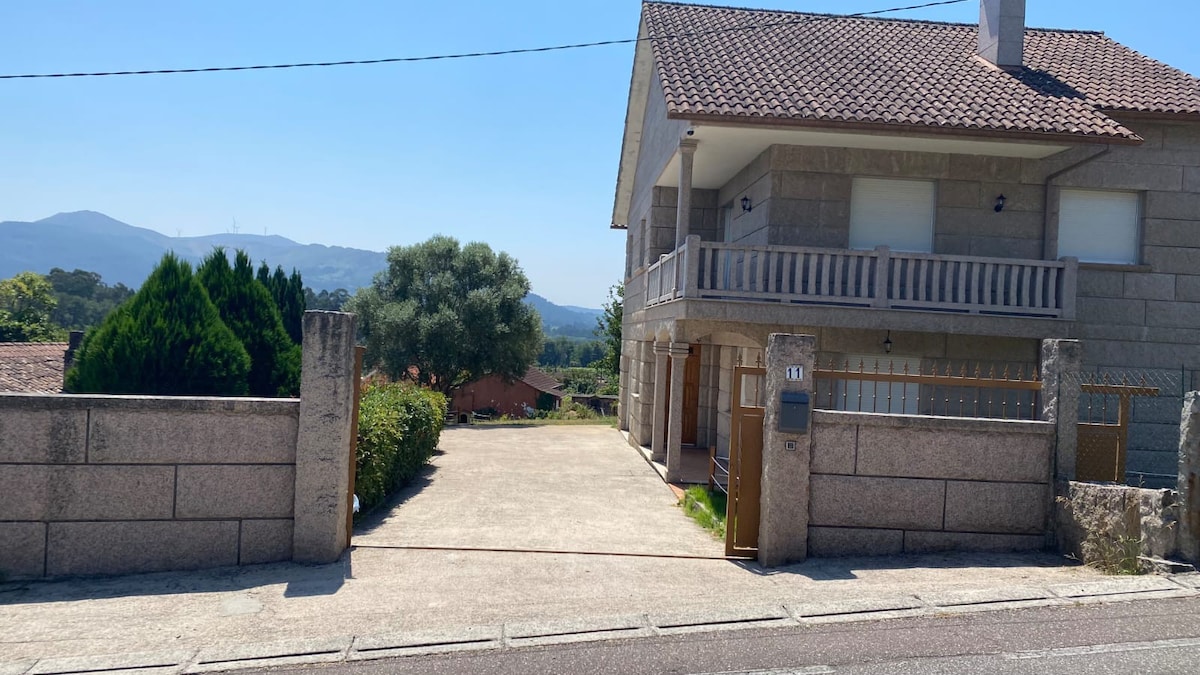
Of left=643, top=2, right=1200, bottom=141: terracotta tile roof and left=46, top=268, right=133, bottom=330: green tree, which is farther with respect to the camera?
left=46, top=268, right=133, bottom=330: green tree

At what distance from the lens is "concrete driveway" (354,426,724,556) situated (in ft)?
27.6

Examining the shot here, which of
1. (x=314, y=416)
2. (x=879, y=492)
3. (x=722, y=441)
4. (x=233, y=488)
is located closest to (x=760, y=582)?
(x=879, y=492)

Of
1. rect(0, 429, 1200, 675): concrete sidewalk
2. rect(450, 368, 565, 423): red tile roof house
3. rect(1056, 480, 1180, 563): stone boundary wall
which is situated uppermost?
rect(1056, 480, 1180, 563): stone boundary wall

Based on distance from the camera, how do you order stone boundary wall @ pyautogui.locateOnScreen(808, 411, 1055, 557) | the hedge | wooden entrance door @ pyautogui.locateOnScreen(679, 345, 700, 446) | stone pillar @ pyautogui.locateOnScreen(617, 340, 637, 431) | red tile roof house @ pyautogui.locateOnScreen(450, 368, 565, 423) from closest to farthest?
stone boundary wall @ pyautogui.locateOnScreen(808, 411, 1055, 557) < the hedge < wooden entrance door @ pyautogui.locateOnScreen(679, 345, 700, 446) < stone pillar @ pyautogui.locateOnScreen(617, 340, 637, 431) < red tile roof house @ pyautogui.locateOnScreen(450, 368, 565, 423)

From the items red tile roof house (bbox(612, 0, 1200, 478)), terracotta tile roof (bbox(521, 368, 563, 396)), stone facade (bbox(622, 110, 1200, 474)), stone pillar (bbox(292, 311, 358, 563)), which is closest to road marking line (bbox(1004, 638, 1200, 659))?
stone pillar (bbox(292, 311, 358, 563))

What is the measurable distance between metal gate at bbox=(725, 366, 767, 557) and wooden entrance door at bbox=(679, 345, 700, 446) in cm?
977

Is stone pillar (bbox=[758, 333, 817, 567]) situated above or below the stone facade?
below

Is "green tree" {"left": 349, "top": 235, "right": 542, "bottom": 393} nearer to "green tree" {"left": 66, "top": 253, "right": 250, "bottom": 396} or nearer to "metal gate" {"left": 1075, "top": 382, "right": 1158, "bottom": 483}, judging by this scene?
"green tree" {"left": 66, "top": 253, "right": 250, "bottom": 396}

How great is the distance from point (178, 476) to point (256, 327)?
864 centimetres

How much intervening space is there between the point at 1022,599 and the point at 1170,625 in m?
0.92

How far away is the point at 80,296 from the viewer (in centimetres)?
11606

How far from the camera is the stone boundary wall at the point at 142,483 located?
6.97 m

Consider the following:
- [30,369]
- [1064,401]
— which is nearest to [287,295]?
[30,369]

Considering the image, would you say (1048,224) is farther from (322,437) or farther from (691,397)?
(322,437)
